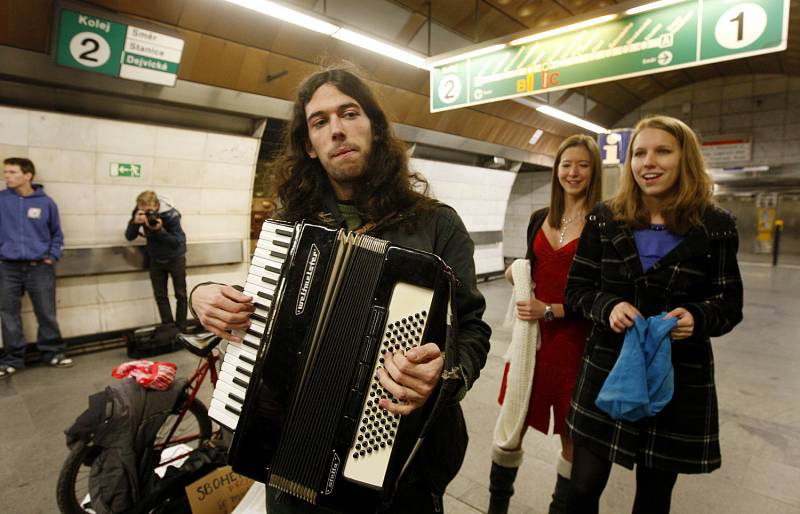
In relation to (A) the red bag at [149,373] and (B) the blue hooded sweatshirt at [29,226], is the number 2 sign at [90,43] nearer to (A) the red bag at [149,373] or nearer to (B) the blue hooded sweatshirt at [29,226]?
(B) the blue hooded sweatshirt at [29,226]

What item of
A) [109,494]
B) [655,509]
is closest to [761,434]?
[655,509]

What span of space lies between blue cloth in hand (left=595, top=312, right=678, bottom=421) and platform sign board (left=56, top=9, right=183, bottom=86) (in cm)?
481

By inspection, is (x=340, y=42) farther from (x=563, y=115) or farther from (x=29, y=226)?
(x=563, y=115)

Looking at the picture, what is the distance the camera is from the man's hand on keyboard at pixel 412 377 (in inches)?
39.9

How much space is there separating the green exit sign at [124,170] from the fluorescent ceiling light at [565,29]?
460cm

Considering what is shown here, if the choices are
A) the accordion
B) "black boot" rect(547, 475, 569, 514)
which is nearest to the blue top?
the accordion

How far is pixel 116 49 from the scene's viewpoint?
13.8 feet

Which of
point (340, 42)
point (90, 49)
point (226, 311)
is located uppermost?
point (340, 42)

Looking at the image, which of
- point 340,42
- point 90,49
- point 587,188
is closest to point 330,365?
point 587,188

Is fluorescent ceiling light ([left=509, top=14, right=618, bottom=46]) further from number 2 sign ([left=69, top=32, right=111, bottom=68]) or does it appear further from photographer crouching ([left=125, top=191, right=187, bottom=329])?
photographer crouching ([left=125, top=191, right=187, bottom=329])

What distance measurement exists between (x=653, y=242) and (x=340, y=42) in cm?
528

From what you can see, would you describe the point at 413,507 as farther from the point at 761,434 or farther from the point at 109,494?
the point at 761,434

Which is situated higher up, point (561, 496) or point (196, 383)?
point (196, 383)

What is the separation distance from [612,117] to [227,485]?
530 inches
